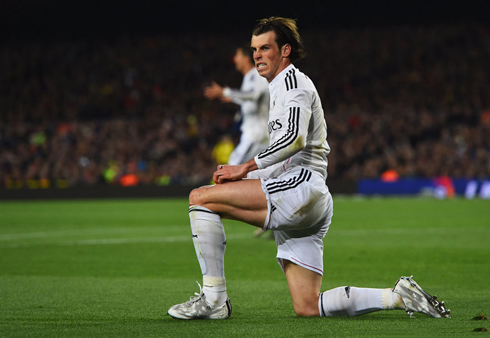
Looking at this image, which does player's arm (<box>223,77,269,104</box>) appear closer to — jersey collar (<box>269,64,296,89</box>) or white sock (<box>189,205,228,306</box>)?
jersey collar (<box>269,64,296,89</box>)

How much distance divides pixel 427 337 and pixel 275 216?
110 cm

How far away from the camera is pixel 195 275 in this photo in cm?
674

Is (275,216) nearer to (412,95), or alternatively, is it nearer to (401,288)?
(401,288)

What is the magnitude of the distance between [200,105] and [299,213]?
1083 inches

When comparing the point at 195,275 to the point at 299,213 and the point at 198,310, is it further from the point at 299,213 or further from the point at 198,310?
the point at 299,213

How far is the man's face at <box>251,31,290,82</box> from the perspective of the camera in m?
4.37

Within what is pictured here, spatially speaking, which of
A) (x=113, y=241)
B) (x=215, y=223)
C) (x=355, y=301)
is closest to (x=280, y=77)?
(x=215, y=223)

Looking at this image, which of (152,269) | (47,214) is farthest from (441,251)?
(47,214)

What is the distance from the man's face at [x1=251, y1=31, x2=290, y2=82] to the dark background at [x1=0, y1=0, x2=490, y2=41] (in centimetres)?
2714

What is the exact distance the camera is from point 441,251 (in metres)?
8.71

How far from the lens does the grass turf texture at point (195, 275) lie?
4051mm

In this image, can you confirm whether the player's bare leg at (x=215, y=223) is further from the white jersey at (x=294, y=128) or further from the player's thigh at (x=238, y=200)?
the white jersey at (x=294, y=128)

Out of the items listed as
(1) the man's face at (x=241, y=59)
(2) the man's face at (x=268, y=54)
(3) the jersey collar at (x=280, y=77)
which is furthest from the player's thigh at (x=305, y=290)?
(1) the man's face at (x=241, y=59)

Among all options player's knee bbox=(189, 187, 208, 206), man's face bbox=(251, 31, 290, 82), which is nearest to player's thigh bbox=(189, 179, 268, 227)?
player's knee bbox=(189, 187, 208, 206)
